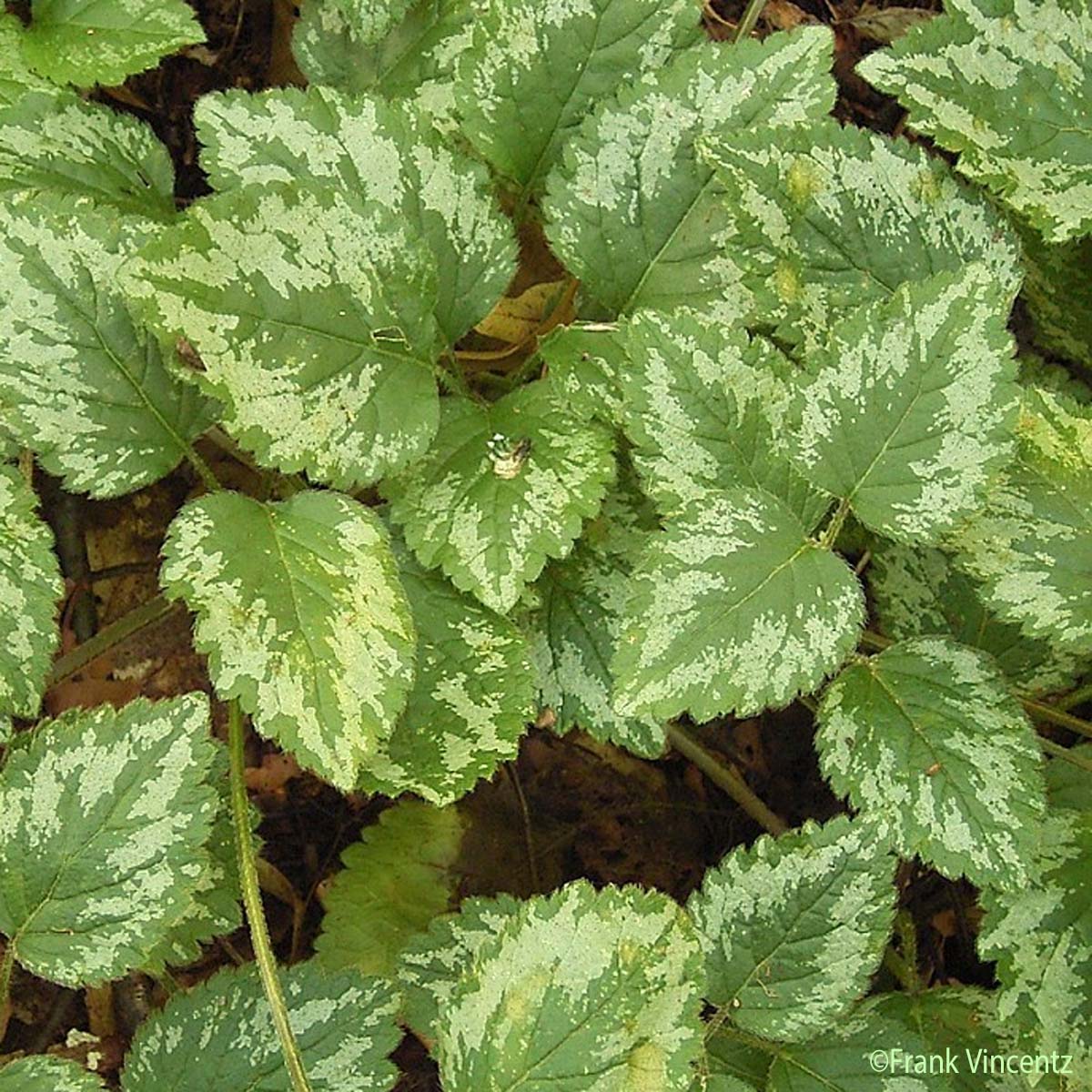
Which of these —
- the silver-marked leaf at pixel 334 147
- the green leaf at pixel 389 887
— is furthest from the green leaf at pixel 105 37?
the green leaf at pixel 389 887

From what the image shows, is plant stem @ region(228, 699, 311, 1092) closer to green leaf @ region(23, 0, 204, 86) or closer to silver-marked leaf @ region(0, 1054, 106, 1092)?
silver-marked leaf @ region(0, 1054, 106, 1092)

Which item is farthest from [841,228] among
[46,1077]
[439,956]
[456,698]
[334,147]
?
[46,1077]

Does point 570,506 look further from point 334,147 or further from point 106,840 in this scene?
point 106,840

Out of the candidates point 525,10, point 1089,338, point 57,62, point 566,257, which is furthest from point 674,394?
point 57,62

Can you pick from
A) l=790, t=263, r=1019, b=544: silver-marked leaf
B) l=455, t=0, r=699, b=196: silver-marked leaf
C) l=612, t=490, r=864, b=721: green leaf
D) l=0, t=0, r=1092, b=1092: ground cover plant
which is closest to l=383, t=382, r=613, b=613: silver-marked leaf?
l=0, t=0, r=1092, b=1092: ground cover plant

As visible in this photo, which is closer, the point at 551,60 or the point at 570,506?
the point at 570,506
